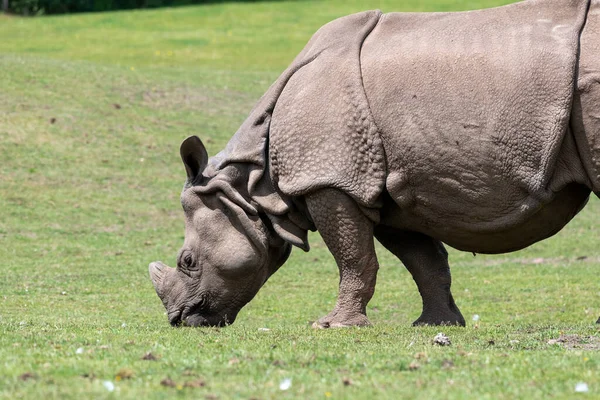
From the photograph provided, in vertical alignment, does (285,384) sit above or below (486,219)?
above

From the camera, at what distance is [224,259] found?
1032cm

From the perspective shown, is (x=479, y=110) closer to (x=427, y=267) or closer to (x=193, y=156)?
(x=427, y=267)

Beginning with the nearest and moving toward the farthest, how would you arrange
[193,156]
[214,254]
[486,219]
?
[486,219]
[214,254]
[193,156]

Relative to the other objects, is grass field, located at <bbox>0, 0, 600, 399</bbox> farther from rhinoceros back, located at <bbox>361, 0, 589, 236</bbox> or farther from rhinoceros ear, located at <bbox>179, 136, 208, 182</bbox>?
rhinoceros ear, located at <bbox>179, 136, 208, 182</bbox>

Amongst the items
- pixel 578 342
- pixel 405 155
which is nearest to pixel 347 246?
pixel 405 155

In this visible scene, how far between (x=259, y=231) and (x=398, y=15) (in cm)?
228

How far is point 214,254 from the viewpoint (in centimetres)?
1038

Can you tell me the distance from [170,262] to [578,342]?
988 cm

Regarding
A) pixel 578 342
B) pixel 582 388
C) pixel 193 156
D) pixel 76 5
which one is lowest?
pixel 76 5

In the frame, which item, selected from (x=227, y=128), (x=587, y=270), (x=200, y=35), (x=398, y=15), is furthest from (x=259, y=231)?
(x=200, y=35)

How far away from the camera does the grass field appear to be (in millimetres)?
6383

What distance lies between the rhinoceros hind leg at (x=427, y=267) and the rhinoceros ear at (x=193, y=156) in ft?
5.69

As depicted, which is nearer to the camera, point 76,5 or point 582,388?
point 582,388

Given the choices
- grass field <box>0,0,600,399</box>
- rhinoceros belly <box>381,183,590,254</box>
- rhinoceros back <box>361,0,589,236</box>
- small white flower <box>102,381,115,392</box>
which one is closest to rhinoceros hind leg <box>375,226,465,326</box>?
grass field <box>0,0,600,399</box>
